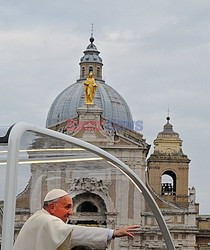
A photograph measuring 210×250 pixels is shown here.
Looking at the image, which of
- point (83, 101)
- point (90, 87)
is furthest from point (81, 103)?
point (90, 87)

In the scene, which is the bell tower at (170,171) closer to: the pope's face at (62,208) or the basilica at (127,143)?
the basilica at (127,143)

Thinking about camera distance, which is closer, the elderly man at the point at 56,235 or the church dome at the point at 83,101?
the elderly man at the point at 56,235

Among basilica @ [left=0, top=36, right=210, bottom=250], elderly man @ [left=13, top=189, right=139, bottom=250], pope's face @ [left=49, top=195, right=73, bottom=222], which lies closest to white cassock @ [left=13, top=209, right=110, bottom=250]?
elderly man @ [left=13, top=189, right=139, bottom=250]

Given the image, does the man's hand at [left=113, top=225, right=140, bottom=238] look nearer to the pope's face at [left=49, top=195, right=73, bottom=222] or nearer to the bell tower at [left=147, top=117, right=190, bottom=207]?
the pope's face at [left=49, top=195, right=73, bottom=222]

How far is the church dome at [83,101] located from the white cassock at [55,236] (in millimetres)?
49671

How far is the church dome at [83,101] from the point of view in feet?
185

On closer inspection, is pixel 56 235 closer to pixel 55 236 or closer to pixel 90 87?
pixel 55 236

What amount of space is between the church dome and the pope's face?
49.4 metres

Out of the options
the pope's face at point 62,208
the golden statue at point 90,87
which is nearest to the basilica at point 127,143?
the golden statue at point 90,87

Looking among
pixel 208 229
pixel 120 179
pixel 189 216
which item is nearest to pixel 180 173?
pixel 208 229

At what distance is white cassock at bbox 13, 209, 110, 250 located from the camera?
5875 mm

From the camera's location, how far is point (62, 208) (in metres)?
6.14

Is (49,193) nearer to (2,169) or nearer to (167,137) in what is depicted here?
(2,169)

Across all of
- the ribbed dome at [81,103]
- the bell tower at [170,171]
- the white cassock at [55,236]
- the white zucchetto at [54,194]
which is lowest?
the white cassock at [55,236]
